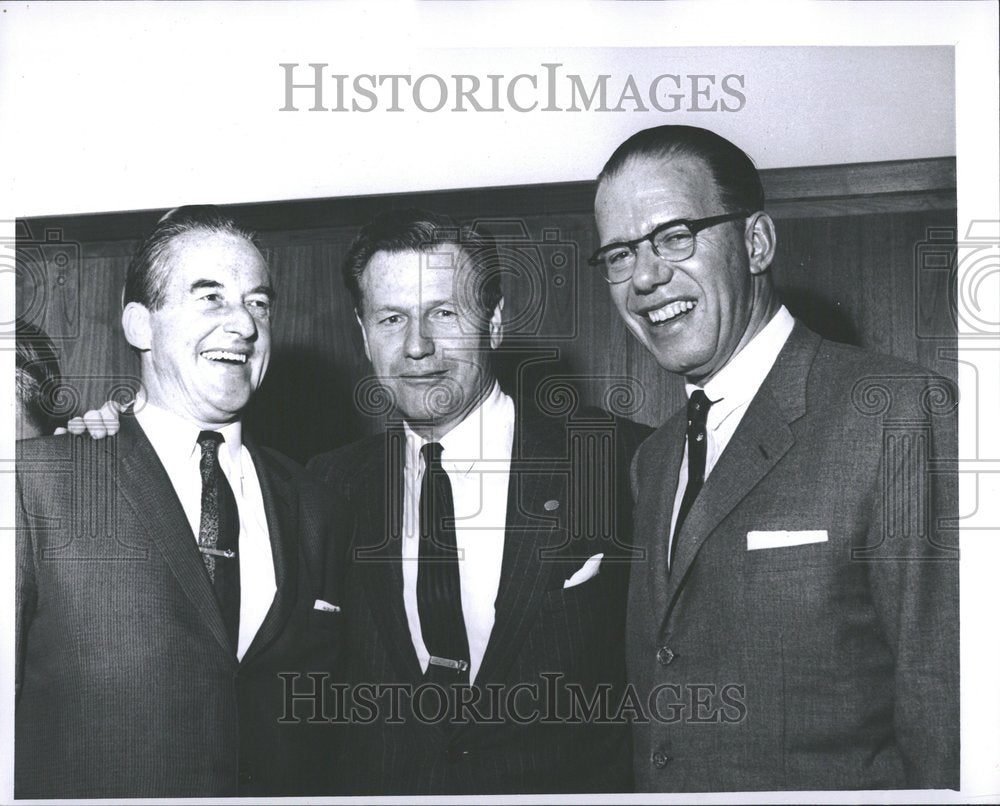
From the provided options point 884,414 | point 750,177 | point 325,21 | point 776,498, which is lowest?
point 776,498

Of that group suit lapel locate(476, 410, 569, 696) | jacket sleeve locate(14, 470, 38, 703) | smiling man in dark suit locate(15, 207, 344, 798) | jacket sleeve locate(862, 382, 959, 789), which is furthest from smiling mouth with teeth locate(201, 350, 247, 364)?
jacket sleeve locate(862, 382, 959, 789)

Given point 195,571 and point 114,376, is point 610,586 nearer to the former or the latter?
point 195,571

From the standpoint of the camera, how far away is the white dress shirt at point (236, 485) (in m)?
2.61

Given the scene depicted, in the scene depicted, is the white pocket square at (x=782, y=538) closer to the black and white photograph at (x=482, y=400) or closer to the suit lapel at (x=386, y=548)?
the black and white photograph at (x=482, y=400)

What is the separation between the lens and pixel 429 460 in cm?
265

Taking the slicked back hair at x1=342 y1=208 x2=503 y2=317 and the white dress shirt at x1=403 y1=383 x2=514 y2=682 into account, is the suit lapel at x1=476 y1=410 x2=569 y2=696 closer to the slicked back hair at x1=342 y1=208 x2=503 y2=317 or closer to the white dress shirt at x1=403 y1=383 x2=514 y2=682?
the white dress shirt at x1=403 y1=383 x2=514 y2=682

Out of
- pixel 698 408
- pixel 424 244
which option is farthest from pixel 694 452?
pixel 424 244

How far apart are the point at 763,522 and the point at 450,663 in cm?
75

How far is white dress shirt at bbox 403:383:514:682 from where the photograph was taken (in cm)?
260

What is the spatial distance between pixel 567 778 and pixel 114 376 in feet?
4.42

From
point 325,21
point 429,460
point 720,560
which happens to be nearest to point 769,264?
point 720,560

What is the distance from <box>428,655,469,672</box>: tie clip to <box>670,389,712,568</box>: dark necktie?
1.66 ft

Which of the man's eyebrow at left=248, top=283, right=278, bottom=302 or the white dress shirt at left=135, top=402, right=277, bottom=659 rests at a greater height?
the man's eyebrow at left=248, top=283, right=278, bottom=302

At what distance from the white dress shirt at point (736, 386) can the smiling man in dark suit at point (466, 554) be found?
0.18m
